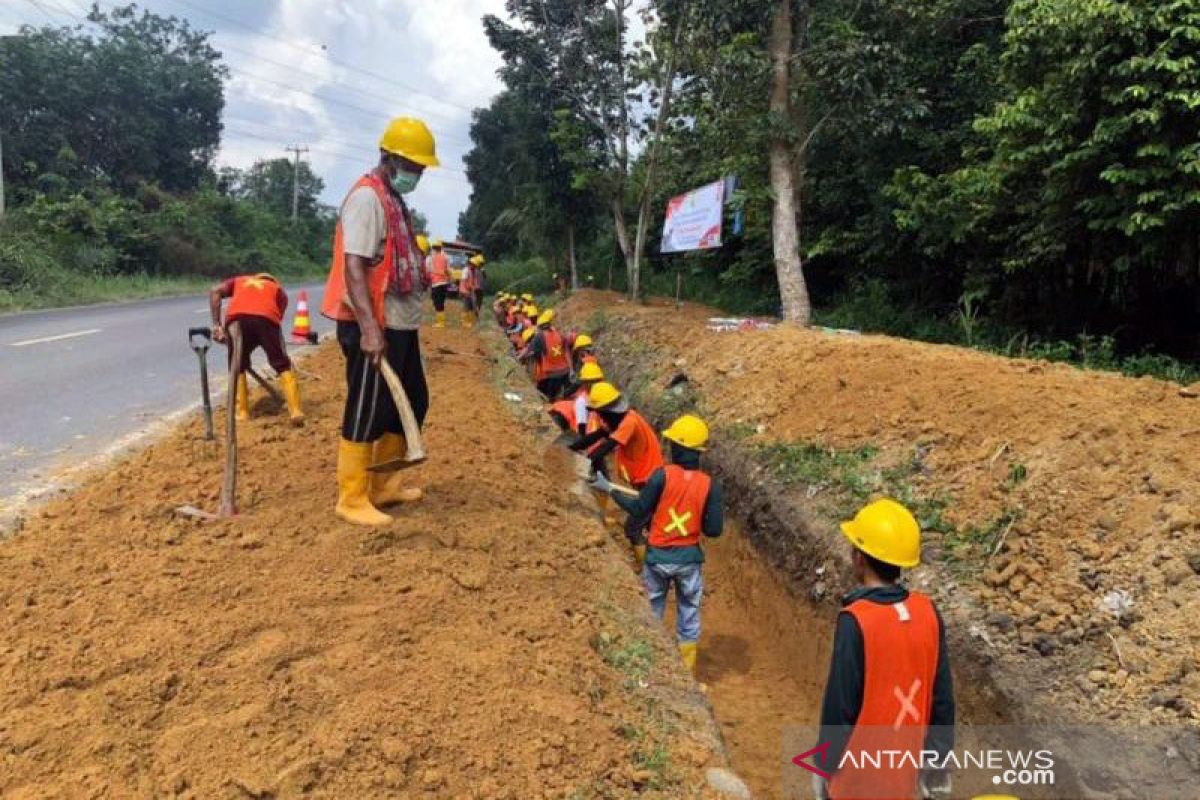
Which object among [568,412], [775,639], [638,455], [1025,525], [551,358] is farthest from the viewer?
[551,358]

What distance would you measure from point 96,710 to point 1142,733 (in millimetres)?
4140

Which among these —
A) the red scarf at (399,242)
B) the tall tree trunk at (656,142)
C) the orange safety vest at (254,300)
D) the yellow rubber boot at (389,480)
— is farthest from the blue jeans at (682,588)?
the tall tree trunk at (656,142)

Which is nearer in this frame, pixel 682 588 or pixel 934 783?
pixel 934 783

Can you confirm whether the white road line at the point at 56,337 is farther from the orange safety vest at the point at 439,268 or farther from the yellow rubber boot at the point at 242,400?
the yellow rubber boot at the point at 242,400

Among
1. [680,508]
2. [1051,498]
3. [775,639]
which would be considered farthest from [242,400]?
[1051,498]

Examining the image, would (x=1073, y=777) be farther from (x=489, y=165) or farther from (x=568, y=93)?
(x=489, y=165)

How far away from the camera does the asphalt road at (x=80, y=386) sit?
559 cm

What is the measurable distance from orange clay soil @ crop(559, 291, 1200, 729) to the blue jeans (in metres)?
0.53

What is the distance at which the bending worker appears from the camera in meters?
5.73

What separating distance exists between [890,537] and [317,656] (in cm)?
208

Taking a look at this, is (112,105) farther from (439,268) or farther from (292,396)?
(292,396)

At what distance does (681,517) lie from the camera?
15.4 ft

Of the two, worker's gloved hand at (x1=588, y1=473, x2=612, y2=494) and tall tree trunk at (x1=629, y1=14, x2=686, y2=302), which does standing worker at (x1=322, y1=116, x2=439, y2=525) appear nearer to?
worker's gloved hand at (x1=588, y1=473, x2=612, y2=494)

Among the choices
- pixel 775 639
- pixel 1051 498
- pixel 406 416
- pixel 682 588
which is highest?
pixel 406 416
